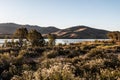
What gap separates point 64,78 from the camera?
10555 mm

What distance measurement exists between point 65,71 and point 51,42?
5682 centimetres

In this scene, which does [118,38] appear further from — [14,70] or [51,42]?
[14,70]

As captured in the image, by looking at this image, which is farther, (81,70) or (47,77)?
(81,70)

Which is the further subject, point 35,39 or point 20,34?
point 20,34

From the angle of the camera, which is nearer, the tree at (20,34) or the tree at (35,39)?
the tree at (35,39)

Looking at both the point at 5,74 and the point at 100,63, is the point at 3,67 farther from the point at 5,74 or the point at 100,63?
the point at 100,63

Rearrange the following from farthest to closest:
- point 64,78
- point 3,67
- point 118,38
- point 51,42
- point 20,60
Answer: point 118,38 < point 51,42 < point 20,60 < point 3,67 < point 64,78

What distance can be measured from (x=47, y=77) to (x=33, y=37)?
48812mm

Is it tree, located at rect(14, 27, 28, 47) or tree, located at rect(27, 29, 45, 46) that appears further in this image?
tree, located at rect(14, 27, 28, 47)

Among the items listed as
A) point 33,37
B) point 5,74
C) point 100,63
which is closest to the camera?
point 5,74

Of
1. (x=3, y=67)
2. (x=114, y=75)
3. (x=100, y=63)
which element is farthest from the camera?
(x=3, y=67)

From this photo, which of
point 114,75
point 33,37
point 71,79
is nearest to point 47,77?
point 71,79

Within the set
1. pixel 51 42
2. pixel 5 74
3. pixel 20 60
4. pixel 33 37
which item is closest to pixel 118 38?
pixel 51 42

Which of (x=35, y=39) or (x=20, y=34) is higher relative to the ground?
(x=20, y=34)
